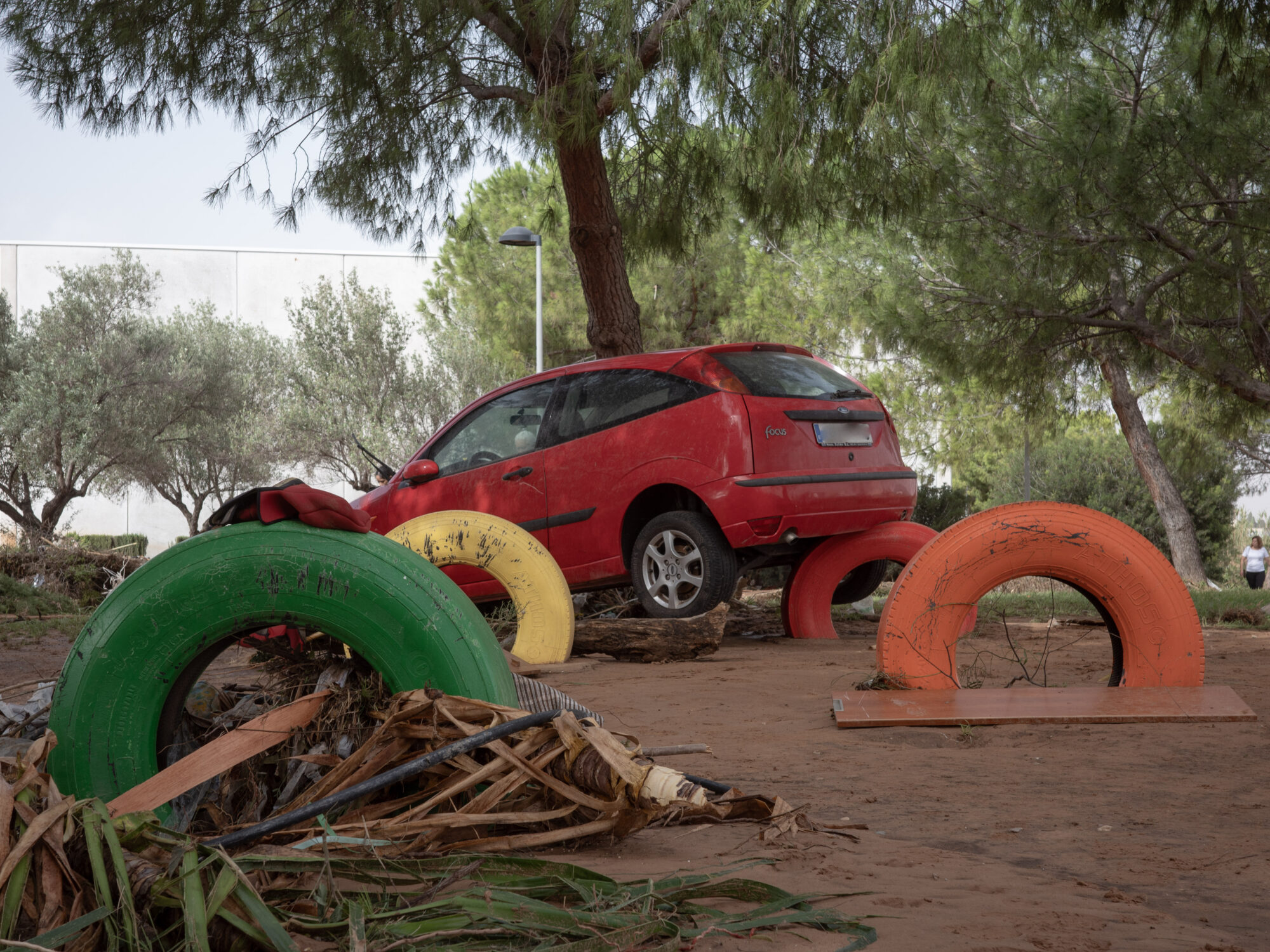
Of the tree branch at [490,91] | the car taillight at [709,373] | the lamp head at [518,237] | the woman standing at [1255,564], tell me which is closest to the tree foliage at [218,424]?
the lamp head at [518,237]

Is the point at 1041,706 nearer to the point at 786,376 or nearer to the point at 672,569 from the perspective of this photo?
the point at 672,569

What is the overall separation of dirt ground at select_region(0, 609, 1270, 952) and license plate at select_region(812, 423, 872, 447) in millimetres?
2239

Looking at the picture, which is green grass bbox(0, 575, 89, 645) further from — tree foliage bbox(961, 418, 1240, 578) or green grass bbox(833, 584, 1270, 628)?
tree foliage bbox(961, 418, 1240, 578)

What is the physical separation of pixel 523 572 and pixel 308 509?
3.61 m

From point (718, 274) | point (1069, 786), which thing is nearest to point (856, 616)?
point (1069, 786)

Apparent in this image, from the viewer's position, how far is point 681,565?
6879 millimetres

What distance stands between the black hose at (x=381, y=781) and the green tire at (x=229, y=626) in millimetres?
286

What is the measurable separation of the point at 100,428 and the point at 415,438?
24.7ft

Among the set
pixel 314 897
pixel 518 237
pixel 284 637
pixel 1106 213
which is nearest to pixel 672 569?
pixel 284 637

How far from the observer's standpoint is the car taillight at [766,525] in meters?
6.59

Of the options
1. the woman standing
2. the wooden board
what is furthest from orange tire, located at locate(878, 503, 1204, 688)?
the woman standing

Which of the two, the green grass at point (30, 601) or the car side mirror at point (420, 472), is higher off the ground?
the car side mirror at point (420, 472)

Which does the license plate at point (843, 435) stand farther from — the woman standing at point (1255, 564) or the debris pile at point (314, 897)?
the woman standing at point (1255, 564)

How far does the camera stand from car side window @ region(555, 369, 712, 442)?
700 cm
